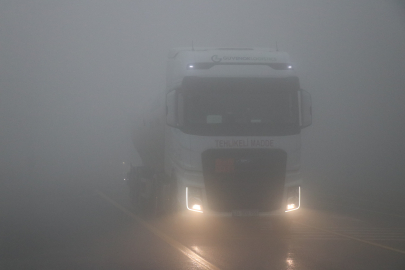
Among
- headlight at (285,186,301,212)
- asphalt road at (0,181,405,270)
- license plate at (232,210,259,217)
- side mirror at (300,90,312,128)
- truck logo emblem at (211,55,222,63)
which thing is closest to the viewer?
asphalt road at (0,181,405,270)

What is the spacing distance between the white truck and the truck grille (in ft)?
0.07

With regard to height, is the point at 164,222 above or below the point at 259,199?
below

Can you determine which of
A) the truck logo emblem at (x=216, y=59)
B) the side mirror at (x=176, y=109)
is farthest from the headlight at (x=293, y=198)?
the truck logo emblem at (x=216, y=59)

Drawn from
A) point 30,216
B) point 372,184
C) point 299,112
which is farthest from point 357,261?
point 372,184

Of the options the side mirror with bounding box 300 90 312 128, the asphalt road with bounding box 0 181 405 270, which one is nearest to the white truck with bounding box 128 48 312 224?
the side mirror with bounding box 300 90 312 128

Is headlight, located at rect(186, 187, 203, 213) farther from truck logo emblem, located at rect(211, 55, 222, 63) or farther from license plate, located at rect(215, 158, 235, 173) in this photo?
truck logo emblem, located at rect(211, 55, 222, 63)

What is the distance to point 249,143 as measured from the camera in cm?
1200

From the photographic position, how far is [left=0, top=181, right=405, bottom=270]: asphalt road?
29.0 ft

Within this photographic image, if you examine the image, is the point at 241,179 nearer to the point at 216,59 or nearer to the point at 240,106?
the point at 240,106

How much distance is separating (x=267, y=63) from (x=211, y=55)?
127cm

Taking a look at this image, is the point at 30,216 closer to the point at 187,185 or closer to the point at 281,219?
the point at 187,185

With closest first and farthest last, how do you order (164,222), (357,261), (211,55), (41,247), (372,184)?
(357,261)
(41,247)
(211,55)
(164,222)
(372,184)

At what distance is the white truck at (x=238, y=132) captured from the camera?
39.3 ft

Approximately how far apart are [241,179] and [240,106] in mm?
1574
